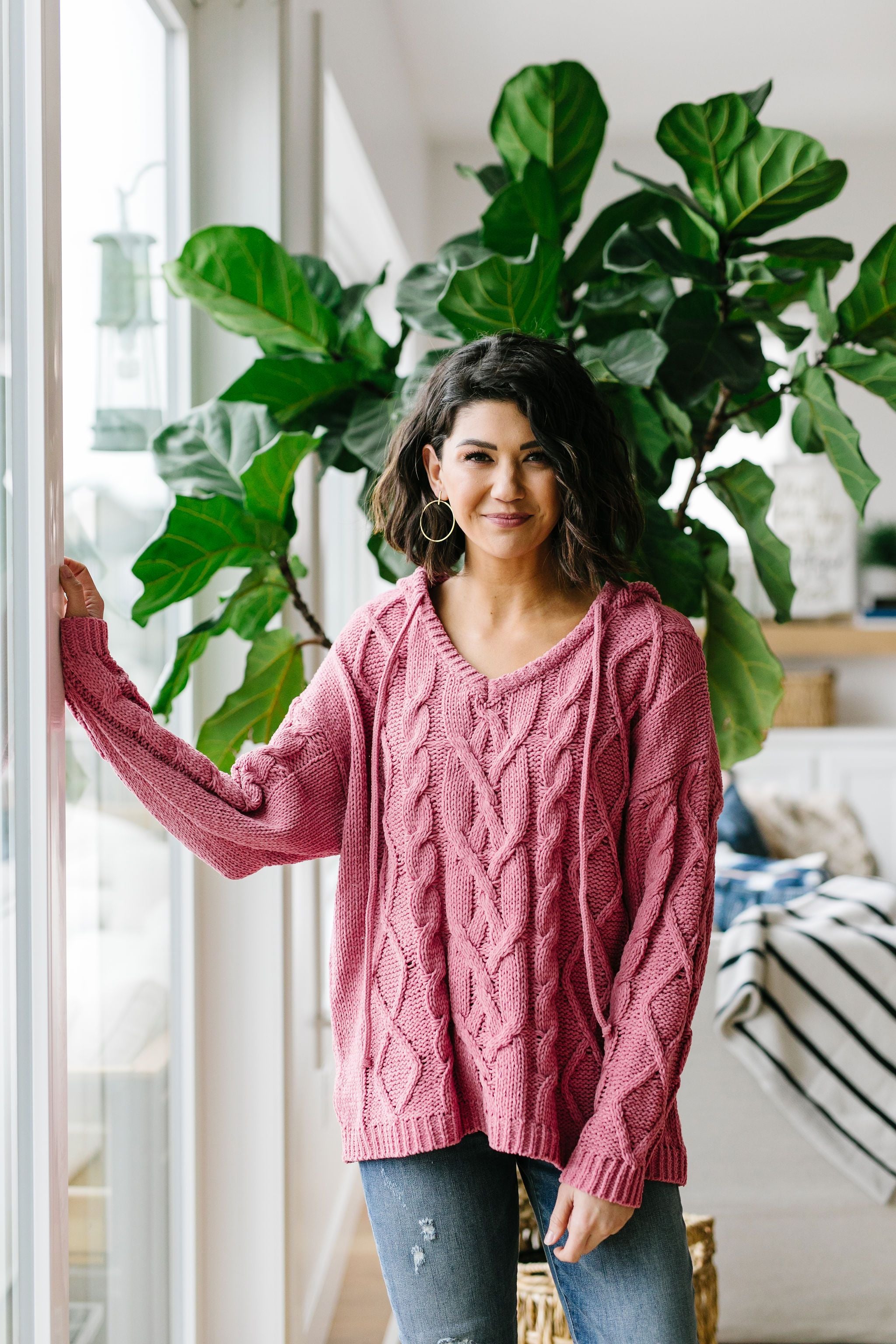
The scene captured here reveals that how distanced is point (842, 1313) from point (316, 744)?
5.54 feet

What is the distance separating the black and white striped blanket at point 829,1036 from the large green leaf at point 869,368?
40.9 inches

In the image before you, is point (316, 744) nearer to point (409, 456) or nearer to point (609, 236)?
point (409, 456)

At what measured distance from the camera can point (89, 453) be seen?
1410 mm

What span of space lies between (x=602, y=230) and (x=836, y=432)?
16.4 inches

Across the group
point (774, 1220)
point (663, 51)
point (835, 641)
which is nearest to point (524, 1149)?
point (774, 1220)

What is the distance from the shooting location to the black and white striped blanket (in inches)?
81.2

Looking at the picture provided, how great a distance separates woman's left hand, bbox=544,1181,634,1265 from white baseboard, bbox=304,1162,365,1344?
3.53 feet

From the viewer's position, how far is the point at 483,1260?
1.08 meters

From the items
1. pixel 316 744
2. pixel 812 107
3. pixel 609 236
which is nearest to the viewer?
pixel 316 744

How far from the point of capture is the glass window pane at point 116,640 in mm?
1353

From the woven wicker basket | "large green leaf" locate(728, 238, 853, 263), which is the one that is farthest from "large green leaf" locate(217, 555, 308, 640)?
the woven wicker basket

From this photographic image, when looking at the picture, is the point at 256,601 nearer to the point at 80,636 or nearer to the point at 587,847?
the point at 80,636

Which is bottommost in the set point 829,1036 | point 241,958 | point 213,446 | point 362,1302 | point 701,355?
point 362,1302

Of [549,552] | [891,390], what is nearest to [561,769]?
[549,552]
